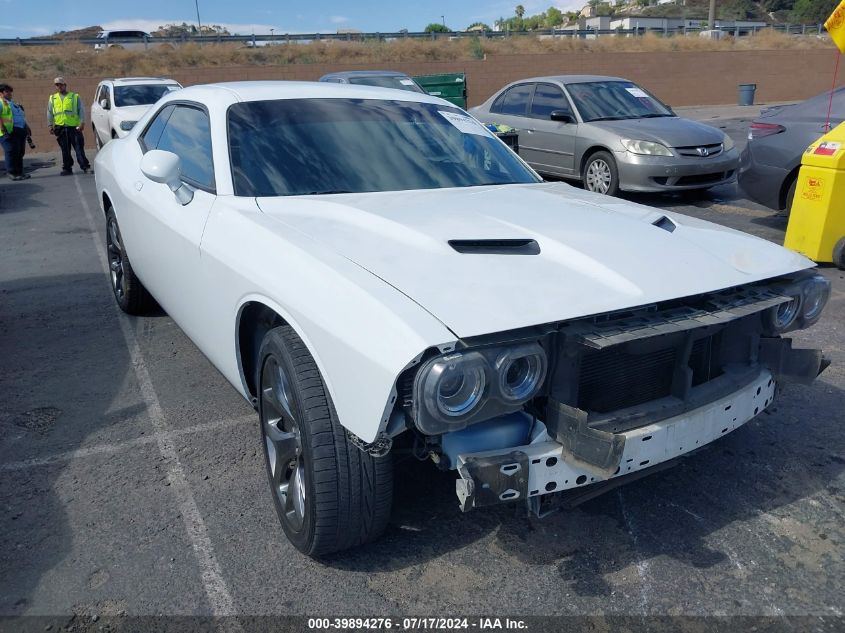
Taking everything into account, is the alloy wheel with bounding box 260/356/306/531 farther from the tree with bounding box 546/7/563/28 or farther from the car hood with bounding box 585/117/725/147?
the tree with bounding box 546/7/563/28

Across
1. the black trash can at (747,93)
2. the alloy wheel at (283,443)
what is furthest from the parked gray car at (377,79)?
the black trash can at (747,93)

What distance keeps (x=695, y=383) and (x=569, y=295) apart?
0.75 metres

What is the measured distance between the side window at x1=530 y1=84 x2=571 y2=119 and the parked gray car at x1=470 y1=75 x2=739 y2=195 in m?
0.01

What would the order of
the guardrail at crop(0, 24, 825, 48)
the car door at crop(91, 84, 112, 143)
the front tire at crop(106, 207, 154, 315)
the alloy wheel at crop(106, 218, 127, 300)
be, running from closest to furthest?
the front tire at crop(106, 207, 154, 315), the alloy wheel at crop(106, 218, 127, 300), the car door at crop(91, 84, 112, 143), the guardrail at crop(0, 24, 825, 48)

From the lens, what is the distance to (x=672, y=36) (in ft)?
125

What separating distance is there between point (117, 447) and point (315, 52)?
101 ft

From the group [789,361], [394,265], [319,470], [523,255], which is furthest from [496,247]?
[789,361]

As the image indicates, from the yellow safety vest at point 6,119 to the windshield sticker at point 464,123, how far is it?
1182 cm

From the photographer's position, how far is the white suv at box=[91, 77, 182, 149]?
13828 mm

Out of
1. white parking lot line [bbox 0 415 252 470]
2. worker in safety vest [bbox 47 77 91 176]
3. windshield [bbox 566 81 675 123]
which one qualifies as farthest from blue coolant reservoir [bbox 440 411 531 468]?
worker in safety vest [bbox 47 77 91 176]

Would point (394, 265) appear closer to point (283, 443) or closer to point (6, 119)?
point (283, 443)

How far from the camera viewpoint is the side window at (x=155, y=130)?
4.51 m

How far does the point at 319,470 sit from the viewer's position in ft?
7.71

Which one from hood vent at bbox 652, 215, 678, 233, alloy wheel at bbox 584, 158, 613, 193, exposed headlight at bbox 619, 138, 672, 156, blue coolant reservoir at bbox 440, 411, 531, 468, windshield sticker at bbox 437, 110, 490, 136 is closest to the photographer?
blue coolant reservoir at bbox 440, 411, 531, 468
